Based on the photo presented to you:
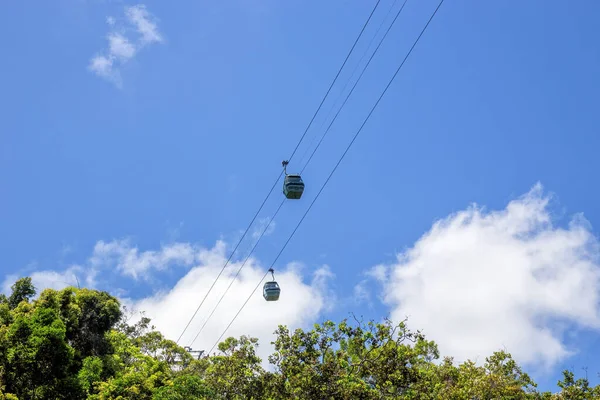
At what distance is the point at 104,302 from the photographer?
2664 centimetres

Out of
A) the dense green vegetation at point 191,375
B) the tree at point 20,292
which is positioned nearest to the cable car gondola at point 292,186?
the dense green vegetation at point 191,375

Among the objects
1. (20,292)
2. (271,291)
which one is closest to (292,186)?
(271,291)

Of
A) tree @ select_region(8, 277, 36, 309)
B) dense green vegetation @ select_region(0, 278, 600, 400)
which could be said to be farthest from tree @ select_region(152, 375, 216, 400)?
tree @ select_region(8, 277, 36, 309)

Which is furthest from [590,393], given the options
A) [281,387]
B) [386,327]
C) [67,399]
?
[67,399]

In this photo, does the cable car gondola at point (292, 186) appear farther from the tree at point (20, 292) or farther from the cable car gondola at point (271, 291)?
the tree at point (20, 292)

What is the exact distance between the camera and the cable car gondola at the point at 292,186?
59.4 ft

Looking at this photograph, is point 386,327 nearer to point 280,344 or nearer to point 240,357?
point 280,344

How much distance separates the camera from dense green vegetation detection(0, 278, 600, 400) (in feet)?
63.5

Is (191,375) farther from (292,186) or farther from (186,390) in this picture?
(292,186)

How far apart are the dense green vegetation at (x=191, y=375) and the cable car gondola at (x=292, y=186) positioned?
5.18m

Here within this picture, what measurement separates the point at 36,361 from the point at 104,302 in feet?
18.6

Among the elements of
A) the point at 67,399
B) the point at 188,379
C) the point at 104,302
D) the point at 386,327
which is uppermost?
the point at 104,302

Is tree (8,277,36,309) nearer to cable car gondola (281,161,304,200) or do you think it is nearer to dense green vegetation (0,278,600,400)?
dense green vegetation (0,278,600,400)

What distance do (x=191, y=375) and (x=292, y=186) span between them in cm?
1015
